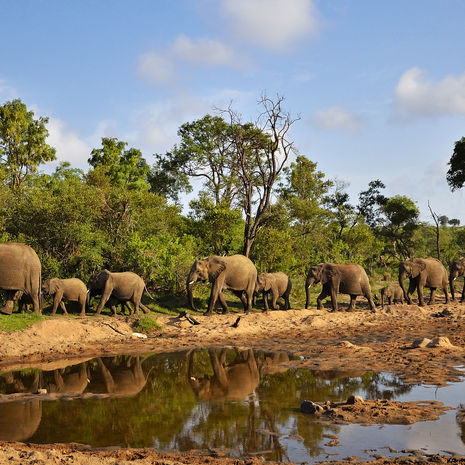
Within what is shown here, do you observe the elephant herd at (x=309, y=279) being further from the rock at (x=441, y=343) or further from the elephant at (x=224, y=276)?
the rock at (x=441, y=343)

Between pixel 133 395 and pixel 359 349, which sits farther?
pixel 359 349

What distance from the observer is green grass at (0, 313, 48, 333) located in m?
14.5

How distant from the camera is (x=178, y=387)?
35.8ft

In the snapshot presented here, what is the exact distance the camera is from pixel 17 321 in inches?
592

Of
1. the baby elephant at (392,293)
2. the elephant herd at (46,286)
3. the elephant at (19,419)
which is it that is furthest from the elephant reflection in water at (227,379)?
the baby elephant at (392,293)

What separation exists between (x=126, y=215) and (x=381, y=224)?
31.3 metres

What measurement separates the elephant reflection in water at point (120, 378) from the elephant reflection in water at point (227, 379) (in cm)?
122

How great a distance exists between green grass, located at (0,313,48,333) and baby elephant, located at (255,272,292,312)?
34.7ft

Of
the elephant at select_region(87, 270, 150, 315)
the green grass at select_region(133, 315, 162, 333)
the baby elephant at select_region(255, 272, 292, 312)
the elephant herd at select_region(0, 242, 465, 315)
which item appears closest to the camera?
the elephant herd at select_region(0, 242, 465, 315)

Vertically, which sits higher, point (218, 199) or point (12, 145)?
point (12, 145)

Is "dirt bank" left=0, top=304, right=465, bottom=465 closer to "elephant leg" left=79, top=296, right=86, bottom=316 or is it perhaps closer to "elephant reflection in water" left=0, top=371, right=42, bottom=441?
"elephant leg" left=79, top=296, right=86, bottom=316

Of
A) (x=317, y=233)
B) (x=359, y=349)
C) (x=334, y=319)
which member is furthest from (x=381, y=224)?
(x=359, y=349)

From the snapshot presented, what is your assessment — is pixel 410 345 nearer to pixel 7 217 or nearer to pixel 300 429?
pixel 300 429

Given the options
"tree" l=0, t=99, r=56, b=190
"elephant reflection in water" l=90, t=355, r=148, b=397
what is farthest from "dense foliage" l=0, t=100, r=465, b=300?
"elephant reflection in water" l=90, t=355, r=148, b=397
